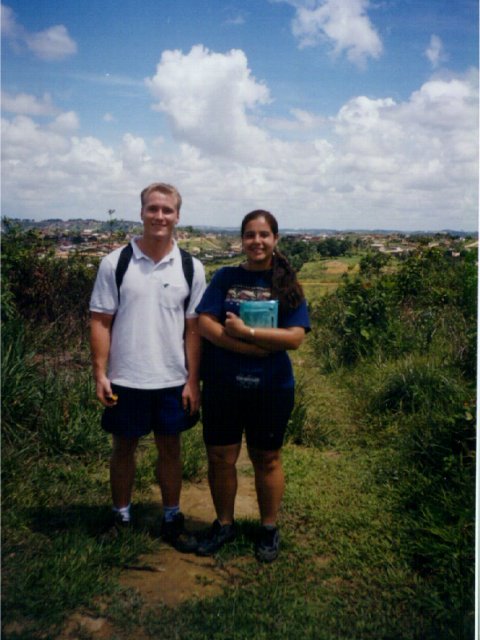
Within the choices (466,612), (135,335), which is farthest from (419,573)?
(135,335)

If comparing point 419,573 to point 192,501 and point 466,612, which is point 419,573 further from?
point 192,501

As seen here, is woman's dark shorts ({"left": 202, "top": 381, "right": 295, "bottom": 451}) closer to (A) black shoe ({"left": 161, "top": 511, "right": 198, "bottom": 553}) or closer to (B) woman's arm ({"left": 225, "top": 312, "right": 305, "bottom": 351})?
(B) woman's arm ({"left": 225, "top": 312, "right": 305, "bottom": 351})

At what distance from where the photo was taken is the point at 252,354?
2580 mm

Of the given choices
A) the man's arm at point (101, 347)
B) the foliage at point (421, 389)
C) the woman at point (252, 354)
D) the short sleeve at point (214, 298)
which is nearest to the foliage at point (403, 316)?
the foliage at point (421, 389)

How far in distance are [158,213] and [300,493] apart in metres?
2.20

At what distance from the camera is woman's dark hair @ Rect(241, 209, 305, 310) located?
255 cm

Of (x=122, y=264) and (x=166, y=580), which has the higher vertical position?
(x=122, y=264)

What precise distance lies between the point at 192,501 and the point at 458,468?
172 cm

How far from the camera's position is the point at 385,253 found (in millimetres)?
9398

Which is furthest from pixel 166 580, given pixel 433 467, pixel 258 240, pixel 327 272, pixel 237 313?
pixel 327 272

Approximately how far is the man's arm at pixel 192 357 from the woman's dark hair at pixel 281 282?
45cm

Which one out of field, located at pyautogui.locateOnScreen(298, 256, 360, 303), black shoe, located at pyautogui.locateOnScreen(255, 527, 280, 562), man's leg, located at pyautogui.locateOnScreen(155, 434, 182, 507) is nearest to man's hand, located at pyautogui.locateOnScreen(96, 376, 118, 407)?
man's leg, located at pyautogui.locateOnScreen(155, 434, 182, 507)

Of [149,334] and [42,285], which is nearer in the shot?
[149,334]

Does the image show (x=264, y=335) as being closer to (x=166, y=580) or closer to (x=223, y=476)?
(x=223, y=476)
